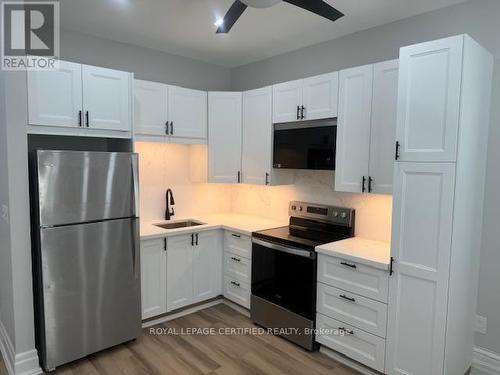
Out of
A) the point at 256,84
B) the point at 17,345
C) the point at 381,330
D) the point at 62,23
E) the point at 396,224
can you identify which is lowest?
the point at 17,345

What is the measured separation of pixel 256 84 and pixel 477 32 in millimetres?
2245

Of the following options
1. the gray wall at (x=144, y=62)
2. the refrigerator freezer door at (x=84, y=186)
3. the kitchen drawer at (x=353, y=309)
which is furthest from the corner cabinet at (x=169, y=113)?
the kitchen drawer at (x=353, y=309)

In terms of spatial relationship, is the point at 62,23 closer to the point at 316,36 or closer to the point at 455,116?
the point at 316,36

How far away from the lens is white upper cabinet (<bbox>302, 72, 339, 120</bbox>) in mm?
2846

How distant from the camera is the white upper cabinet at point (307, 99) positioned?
2.87 metres

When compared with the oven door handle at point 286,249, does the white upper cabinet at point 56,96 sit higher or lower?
higher

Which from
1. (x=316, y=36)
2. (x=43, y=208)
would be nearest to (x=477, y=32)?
(x=316, y=36)

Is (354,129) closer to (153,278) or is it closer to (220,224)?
(220,224)

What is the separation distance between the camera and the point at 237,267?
3.48 meters

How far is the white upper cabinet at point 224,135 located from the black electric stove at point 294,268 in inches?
33.9

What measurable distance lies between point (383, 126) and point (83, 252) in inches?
96.0

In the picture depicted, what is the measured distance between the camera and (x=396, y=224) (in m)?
2.26

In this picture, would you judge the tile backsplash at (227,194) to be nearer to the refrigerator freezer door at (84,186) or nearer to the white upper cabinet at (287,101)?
the white upper cabinet at (287,101)

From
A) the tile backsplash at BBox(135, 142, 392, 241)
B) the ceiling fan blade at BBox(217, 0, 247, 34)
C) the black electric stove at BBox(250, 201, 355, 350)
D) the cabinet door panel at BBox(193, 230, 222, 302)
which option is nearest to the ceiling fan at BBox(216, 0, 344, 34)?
the ceiling fan blade at BBox(217, 0, 247, 34)
